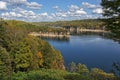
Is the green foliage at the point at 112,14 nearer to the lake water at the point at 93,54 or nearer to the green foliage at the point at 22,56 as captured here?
the green foliage at the point at 22,56

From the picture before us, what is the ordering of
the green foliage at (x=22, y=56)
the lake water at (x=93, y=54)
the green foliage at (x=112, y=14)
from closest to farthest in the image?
the green foliage at (x=112, y=14), the green foliage at (x=22, y=56), the lake water at (x=93, y=54)

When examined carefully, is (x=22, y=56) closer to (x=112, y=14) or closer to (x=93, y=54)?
(x=112, y=14)

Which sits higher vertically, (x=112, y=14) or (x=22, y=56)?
(x=112, y=14)

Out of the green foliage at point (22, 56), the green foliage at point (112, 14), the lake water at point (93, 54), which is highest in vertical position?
the green foliage at point (112, 14)

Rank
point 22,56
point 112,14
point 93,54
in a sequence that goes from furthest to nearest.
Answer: point 93,54
point 22,56
point 112,14

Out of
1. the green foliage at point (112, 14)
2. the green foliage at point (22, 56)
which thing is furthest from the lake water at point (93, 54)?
the green foliage at point (112, 14)

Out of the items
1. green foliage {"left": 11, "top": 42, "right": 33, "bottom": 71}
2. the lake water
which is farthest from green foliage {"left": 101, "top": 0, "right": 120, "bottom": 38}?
the lake water

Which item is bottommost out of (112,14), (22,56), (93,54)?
(93,54)

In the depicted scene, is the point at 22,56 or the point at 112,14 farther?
the point at 22,56

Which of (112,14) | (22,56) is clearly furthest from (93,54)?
(112,14)

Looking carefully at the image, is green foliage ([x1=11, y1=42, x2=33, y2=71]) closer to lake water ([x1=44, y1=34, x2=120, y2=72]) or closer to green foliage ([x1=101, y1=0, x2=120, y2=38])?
lake water ([x1=44, y1=34, x2=120, y2=72])

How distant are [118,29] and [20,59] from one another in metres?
31.6

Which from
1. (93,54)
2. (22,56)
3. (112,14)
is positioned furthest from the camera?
(93,54)

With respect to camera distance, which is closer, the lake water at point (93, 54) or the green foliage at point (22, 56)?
the green foliage at point (22, 56)
